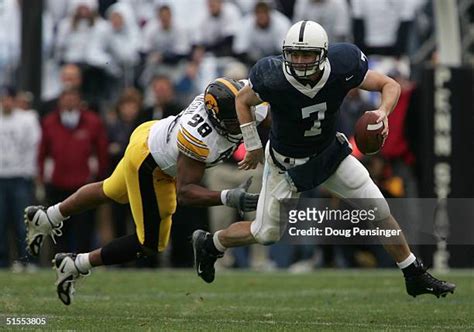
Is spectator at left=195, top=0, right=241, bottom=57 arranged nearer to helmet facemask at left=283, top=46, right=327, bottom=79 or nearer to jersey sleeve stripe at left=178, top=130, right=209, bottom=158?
jersey sleeve stripe at left=178, top=130, right=209, bottom=158

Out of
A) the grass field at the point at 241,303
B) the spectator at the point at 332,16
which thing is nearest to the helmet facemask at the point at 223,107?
the grass field at the point at 241,303

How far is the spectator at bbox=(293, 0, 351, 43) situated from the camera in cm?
1188

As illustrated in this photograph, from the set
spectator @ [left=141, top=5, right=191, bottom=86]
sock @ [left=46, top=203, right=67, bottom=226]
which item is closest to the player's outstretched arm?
sock @ [left=46, top=203, right=67, bottom=226]

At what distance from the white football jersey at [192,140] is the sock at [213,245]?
1.47ft

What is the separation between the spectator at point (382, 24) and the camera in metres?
12.0

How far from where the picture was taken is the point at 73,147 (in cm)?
1138

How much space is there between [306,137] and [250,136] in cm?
32

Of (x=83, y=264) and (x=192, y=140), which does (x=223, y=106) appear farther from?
(x=83, y=264)

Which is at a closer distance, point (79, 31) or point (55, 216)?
point (55, 216)

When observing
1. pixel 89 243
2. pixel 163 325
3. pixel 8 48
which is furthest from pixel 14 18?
pixel 163 325

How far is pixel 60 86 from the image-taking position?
12812 mm

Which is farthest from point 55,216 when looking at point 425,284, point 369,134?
point 425,284

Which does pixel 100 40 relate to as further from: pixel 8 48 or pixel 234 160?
pixel 234 160

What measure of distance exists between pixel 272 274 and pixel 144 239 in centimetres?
350
